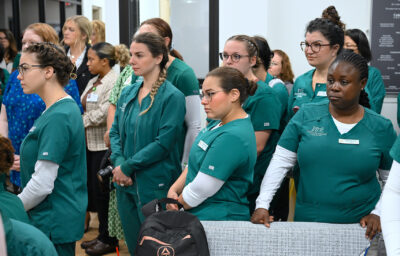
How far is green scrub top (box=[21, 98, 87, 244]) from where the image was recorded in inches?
85.4

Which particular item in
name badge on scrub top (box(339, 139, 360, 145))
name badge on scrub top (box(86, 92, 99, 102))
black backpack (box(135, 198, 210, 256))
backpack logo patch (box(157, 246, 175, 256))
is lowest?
backpack logo patch (box(157, 246, 175, 256))

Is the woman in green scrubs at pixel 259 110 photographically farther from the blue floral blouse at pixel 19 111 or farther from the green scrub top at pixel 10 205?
the green scrub top at pixel 10 205

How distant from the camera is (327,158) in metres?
2.03

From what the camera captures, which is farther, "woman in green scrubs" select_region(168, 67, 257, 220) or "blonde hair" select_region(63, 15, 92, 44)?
"blonde hair" select_region(63, 15, 92, 44)

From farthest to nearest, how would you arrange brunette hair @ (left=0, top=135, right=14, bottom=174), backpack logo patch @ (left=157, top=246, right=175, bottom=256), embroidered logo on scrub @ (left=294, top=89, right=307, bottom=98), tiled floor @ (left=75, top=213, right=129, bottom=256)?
tiled floor @ (left=75, top=213, right=129, bottom=256) < embroidered logo on scrub @ (left=294, top=89, right=307, bottom=98) < backpack logo patch @ (left=157, top=246, right=175, bottom=256) < brunette hair @ (left=0, top=135, right=14, bottom=174)

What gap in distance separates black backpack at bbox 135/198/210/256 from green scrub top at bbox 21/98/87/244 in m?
0.41

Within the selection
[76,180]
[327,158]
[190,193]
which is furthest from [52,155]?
[327,158]

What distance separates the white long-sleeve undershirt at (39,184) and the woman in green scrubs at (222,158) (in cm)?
53

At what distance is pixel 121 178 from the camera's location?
9.02ft

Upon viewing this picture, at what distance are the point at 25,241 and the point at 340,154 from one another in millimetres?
1198

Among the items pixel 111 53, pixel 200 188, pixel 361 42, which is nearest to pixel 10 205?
pixel 200 188

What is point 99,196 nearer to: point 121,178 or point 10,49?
point 121,178


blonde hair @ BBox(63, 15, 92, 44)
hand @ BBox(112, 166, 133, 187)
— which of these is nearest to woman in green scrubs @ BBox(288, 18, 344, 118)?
hand @ BBox(112, 166, 133, 187)

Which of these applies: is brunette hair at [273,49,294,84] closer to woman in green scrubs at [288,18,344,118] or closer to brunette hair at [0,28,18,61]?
woman in green scrubs at [288,18,344,118]
